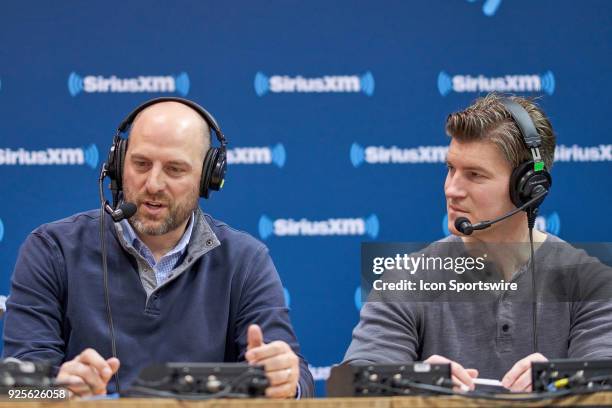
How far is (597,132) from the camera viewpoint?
12.3ft

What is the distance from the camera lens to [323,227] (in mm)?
3715

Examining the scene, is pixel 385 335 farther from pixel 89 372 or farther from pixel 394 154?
pixel 394 154

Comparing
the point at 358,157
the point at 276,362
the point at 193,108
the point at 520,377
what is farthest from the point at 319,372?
the point at 276,362

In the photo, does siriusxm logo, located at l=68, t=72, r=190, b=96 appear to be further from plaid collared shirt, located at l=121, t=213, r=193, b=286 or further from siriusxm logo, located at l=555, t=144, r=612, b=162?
siriusxm logo, located at l=555, t=144, r=612, b=162

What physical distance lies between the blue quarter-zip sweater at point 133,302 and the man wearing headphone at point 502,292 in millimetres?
298

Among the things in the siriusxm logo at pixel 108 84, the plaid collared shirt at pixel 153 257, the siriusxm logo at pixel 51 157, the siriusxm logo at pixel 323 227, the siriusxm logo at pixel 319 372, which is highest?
the siriusxm logo at pixel 108 84

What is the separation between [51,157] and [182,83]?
0.60 metres

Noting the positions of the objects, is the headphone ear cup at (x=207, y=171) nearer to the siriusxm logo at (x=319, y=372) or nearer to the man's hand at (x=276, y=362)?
the man's hand at (x=276, y=362)

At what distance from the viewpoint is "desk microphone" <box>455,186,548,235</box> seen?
2.33m

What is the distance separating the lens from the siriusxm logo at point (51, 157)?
3.64 m

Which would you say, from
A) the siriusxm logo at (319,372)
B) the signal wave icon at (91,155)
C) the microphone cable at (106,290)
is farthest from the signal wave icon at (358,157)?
the microphone cable at (106,290)

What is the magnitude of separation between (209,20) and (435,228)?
124 cm

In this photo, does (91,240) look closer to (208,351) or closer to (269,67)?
(208,351)

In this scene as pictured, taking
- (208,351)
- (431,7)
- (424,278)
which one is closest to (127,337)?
(208,351)
